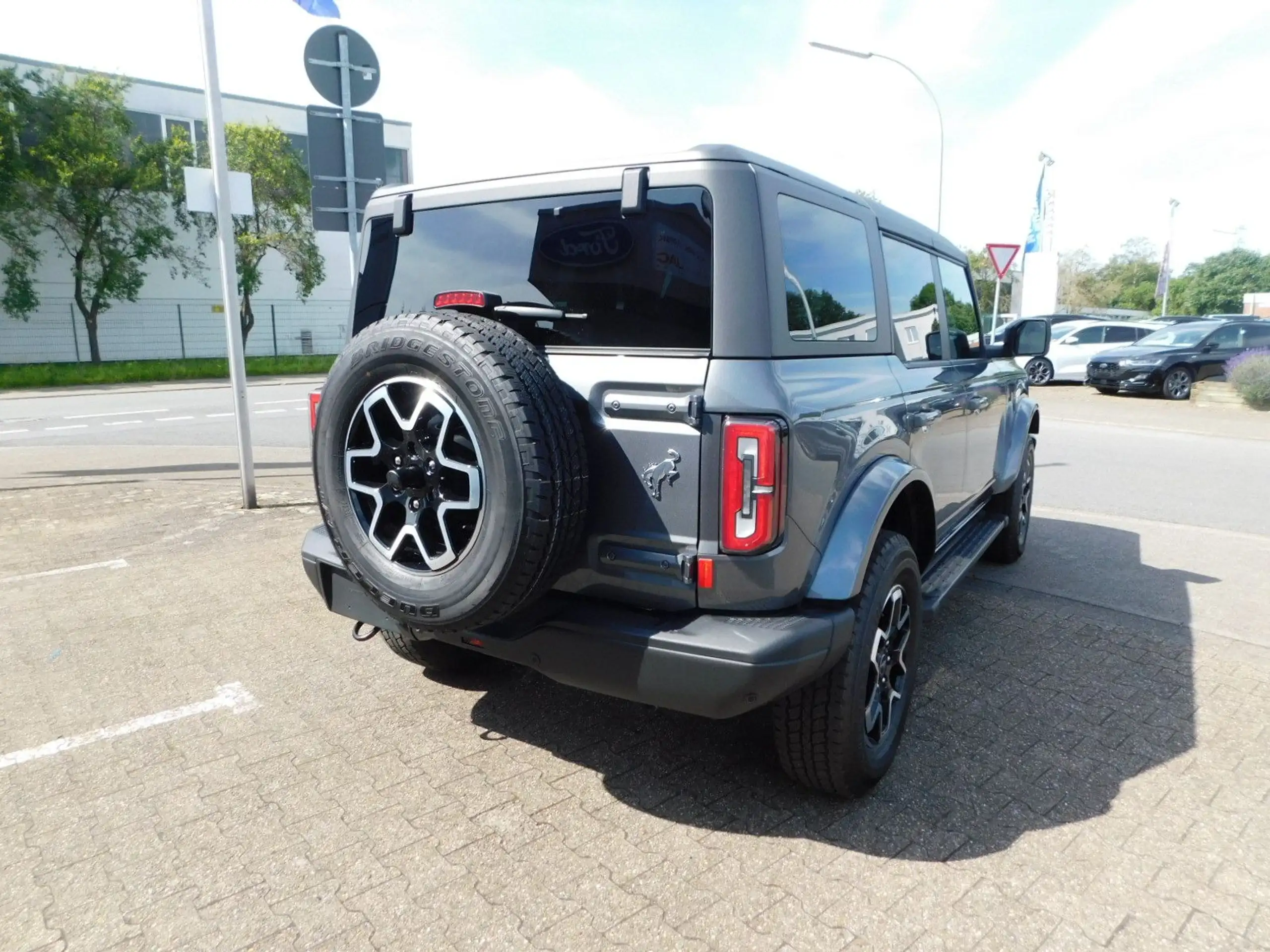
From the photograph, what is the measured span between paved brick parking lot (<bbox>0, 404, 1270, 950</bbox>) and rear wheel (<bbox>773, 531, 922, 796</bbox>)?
0.49ft

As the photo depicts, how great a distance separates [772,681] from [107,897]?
1.92 m

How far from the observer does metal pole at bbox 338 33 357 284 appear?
19.0 ft

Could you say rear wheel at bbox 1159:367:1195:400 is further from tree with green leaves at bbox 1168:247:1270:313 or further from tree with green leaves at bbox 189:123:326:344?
tree with green leaves at bbox 1168:247:1270:313

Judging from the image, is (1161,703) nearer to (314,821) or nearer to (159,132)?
(314,821)

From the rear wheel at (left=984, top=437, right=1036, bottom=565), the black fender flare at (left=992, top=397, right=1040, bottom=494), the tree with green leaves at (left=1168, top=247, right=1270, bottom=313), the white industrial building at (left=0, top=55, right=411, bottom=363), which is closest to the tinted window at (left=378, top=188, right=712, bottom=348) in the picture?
the black fender flare at (left=992, top=397, right=1040, bottom=494)

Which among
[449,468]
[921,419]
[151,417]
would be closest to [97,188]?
[151,417]

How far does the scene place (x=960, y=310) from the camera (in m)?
4.69

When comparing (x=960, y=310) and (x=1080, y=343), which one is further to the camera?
(x=1080, y=343)

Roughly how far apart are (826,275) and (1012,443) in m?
2.97

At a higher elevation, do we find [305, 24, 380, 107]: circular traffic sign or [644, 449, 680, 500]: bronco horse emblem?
[305, 24, 380, 107]: circular traffic sign

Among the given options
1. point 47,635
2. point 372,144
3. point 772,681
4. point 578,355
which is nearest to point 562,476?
point 578,355

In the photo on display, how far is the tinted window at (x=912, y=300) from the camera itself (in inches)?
138

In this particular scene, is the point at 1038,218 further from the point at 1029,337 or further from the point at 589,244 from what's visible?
the point at 589,244

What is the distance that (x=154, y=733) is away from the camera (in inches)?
128
